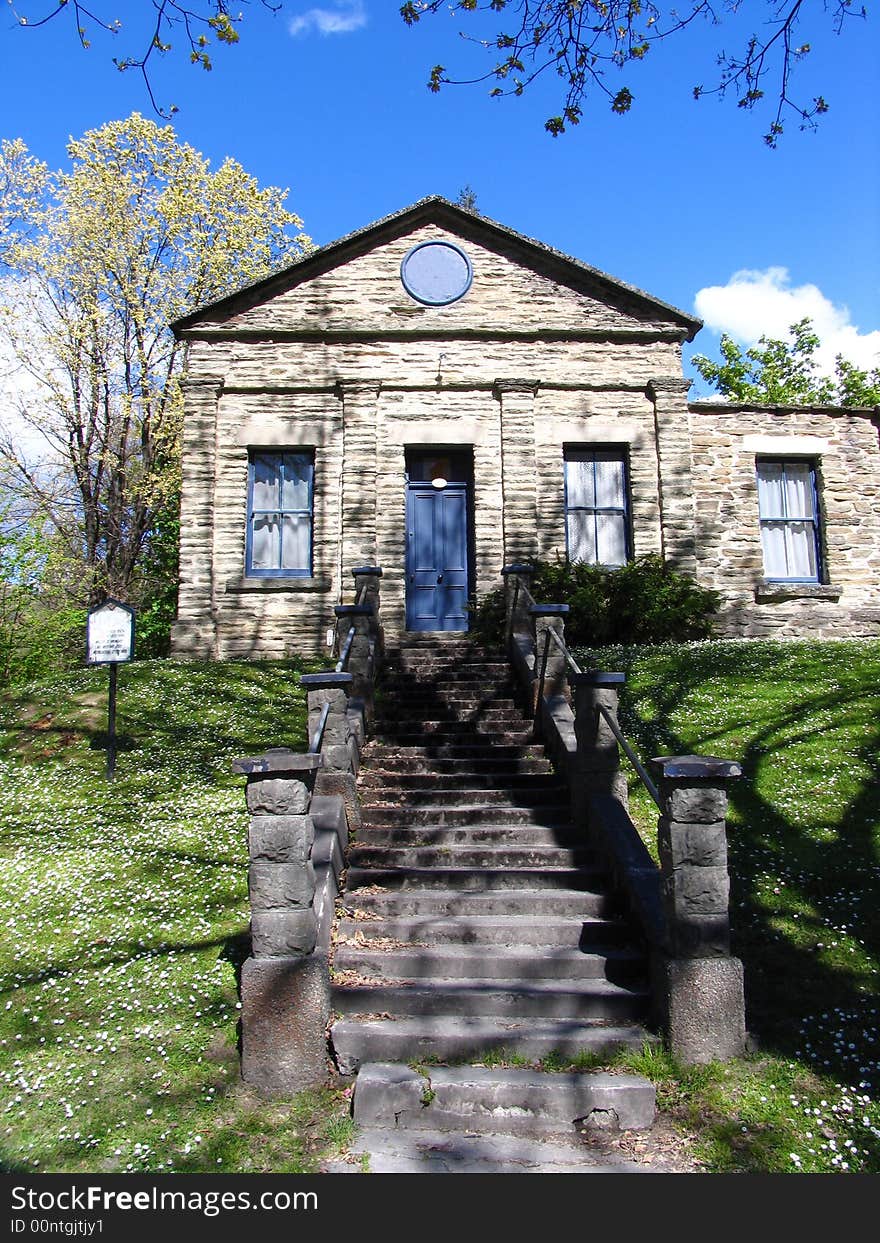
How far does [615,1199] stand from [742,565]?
1184cm

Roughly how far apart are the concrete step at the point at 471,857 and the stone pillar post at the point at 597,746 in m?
0.39

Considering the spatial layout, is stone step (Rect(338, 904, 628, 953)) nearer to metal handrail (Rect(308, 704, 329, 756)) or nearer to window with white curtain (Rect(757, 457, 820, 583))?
metal handrail (Rect(308, 704, 329, 756))

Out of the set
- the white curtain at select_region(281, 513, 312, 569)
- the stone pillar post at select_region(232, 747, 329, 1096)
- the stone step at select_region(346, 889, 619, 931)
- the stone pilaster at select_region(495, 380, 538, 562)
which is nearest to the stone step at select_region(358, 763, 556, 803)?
the stone step at select_region(346, 889, 619, 931)

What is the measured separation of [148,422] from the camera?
940 inches

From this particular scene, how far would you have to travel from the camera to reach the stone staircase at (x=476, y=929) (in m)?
4.98

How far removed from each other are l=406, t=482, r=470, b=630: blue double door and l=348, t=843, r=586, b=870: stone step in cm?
713

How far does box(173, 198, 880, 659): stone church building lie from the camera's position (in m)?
13.6

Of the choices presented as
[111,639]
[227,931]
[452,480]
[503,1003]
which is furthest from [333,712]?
[452,480]

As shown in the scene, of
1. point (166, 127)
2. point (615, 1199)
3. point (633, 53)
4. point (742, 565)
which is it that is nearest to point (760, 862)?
point (615, 1199)

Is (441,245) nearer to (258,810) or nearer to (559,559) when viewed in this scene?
(559,559)

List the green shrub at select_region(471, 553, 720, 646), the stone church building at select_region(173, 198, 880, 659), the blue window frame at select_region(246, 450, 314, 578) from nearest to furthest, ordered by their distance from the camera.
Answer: the green shrub at select_region(471, 553, 720, 646), the stone church building at select_region(173, 198, 880, 659), the blue window frame at select_region(246, 450, 314, 578)

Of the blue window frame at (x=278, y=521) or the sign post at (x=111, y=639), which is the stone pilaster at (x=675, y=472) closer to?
the blue window frame at (x=278, y=521)

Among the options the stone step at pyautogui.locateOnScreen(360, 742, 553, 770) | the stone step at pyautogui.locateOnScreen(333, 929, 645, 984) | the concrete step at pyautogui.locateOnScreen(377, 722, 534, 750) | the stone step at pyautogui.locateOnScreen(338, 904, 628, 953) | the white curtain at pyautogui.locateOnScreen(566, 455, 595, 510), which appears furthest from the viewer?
Answer: the white curtain at pyautogui.locateOnScreen(566, 455, 595, 510)

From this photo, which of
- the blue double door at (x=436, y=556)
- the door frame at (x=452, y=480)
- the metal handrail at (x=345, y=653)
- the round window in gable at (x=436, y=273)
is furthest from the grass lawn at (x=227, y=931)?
the round window in gable at (x=436, y=273)
